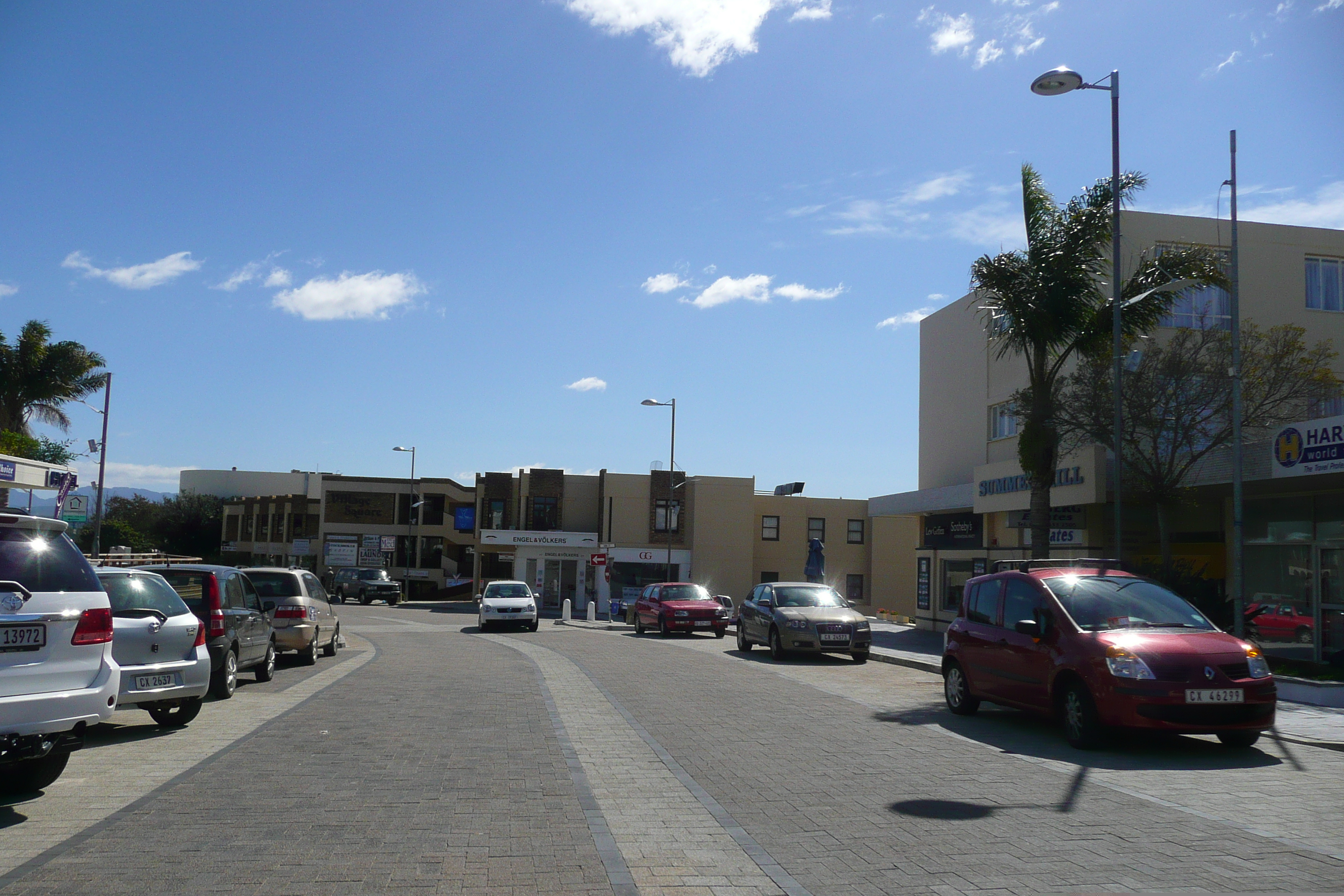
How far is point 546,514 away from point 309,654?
136 feet

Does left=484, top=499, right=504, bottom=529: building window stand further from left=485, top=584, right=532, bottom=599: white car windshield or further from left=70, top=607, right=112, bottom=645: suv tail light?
left=70, top=607, right=112, bottom=645: suv tail light

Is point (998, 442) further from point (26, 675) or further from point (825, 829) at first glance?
point (26, 675)

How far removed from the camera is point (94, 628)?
685cm

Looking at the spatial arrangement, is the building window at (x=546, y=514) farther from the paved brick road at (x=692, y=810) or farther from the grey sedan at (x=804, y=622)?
the paved brick road at (x=692, y=810)

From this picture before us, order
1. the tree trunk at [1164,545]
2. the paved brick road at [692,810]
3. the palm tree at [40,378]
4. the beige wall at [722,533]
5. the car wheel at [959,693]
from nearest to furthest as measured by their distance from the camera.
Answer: the paved brick road at [692,810], the car wheel at [959,693], the tree trunk at [1164,545], the palm tree at [40,378], the beige wall at [722,533]

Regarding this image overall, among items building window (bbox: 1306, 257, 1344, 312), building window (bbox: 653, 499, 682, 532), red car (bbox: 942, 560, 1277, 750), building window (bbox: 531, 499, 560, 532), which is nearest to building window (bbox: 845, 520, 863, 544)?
building window (bbox: 653, 499, 682, 532)

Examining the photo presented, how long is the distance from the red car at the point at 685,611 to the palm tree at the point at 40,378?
25.3m

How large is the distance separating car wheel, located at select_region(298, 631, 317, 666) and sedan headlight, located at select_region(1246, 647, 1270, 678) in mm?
14016

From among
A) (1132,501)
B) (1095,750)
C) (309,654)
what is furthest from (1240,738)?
(1132,501)

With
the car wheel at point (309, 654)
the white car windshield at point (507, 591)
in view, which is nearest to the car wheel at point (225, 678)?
the car wheel at point (309, 654)

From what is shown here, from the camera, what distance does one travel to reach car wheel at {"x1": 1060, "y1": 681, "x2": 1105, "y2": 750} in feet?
32.5

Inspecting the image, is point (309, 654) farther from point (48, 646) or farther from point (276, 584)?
point (48, 646)

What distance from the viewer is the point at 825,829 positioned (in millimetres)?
6668

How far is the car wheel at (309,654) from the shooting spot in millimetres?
18016
